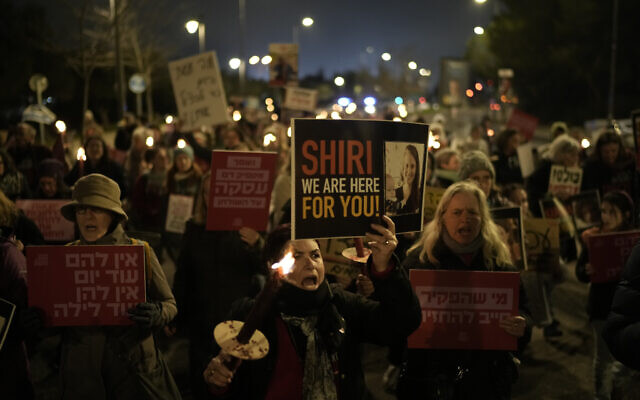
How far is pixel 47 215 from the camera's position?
22.3 feet

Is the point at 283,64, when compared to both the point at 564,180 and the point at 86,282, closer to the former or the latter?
the point at 564,180

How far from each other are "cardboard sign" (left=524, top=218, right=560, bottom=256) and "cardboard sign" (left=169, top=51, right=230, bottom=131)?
457cm

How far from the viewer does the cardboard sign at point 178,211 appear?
8.05 metres

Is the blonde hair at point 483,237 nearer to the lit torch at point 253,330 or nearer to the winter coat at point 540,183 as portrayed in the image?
the lit torch at point 253,330

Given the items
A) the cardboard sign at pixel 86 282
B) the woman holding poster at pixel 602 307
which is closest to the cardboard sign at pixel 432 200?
the woman holding poster at pixel 602 307

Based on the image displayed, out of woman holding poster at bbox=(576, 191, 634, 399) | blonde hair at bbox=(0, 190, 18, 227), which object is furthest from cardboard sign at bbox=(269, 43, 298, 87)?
blonde hair at bbox=(0, 190, 18, 227)

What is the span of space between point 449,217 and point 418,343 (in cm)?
78

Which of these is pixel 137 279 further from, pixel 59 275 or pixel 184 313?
pixel 184 313

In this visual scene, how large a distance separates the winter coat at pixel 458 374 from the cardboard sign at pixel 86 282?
4.80 ft

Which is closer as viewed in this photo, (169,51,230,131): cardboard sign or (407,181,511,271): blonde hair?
(407,181,511,271): blonde hair

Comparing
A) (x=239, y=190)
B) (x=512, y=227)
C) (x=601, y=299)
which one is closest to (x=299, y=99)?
(x=239, y=190)

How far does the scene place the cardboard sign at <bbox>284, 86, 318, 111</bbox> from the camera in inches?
560

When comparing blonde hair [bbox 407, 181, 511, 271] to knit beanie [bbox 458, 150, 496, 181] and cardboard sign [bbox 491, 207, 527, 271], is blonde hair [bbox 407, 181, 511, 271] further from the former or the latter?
knit beanie [bbox 458, 150, 496, 181]

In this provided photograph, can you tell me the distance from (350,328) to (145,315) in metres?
1.09
